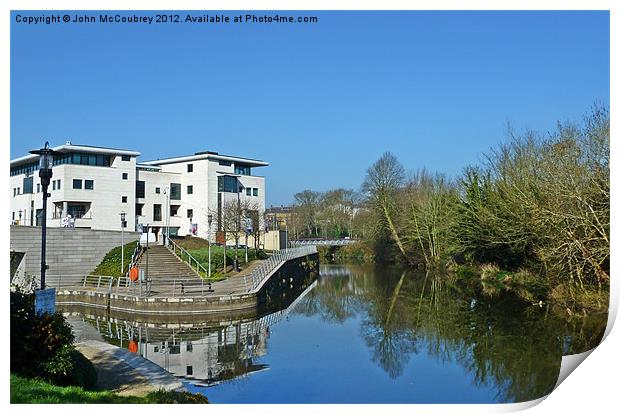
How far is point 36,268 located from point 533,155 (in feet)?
63.2

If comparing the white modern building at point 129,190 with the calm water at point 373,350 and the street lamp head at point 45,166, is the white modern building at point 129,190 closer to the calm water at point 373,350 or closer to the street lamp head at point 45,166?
the calm water at point 373,350

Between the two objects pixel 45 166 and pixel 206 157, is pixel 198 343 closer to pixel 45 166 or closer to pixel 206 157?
pixel 45 166

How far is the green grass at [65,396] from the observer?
738 cm

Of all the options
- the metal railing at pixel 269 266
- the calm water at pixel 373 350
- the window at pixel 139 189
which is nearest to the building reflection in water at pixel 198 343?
the calm water at pixel 373 350

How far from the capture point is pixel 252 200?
140 ft

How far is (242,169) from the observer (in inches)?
1752

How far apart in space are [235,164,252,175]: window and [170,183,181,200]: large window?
4889mm

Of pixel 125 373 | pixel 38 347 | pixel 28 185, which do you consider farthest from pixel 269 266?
pixel 38 347

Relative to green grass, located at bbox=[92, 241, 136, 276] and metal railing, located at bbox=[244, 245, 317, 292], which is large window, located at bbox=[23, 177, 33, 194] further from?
metal railing, located at bbox=[244, 245, 317, 292]

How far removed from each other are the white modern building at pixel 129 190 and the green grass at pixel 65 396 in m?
23.0

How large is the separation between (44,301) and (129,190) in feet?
90.9

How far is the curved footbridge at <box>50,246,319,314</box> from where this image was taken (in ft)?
61.7
